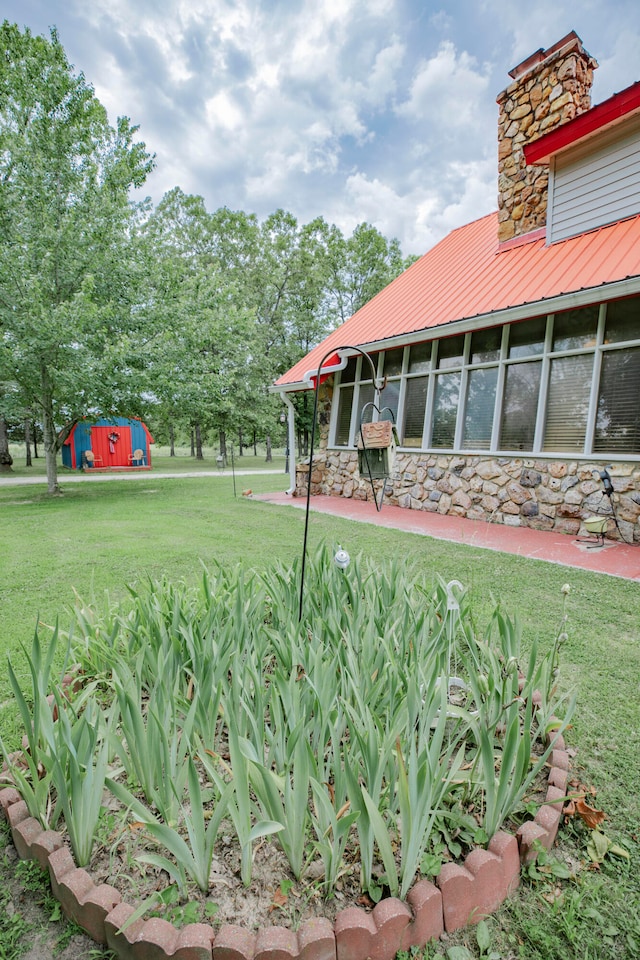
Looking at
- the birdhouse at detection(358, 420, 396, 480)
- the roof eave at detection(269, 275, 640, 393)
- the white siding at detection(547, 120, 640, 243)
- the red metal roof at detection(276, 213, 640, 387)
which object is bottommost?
the birdhouse at detection(358, 420, 396, 480)

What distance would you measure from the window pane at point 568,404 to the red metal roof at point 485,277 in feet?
2.84

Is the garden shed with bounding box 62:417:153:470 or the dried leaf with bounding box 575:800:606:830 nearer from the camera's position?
the dried leaf with bounding box 575:800:606:830

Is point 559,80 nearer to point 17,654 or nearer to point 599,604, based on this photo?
point 599,604

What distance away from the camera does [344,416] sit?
932 cm

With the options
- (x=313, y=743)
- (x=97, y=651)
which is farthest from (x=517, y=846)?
(x=97, y=651)

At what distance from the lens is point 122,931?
1.14 meters

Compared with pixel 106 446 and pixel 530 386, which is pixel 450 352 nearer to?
pixel 530 386

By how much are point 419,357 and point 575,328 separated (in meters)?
2.51

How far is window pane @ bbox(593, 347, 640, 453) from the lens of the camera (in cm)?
541

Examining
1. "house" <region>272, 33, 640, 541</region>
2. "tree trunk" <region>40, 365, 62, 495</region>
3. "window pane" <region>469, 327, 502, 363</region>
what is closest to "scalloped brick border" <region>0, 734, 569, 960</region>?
A: "house" <region>272, 33, 640, 541</region>

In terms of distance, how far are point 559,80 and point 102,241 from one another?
26.6 ft

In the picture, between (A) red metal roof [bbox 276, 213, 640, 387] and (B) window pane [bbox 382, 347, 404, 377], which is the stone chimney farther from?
(B) window pane [bbox 382, 347, 404, 377]

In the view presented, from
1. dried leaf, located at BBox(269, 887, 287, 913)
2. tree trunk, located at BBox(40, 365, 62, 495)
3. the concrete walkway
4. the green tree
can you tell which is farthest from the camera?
the green tree

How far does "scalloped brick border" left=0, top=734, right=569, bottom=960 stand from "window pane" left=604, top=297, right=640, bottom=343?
5.52 metres
